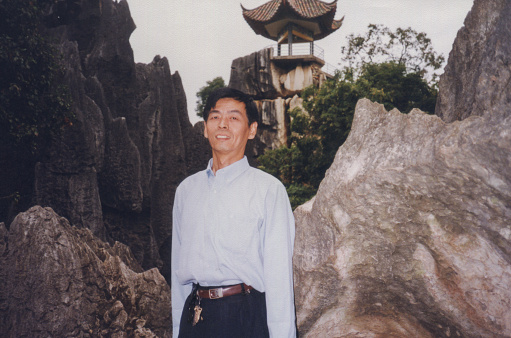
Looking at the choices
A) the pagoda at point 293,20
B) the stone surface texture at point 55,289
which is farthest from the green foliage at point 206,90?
the stone surface texture at point 55,289

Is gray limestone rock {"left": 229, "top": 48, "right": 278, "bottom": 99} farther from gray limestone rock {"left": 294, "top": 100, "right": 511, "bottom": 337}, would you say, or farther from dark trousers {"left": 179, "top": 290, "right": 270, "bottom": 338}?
dark trousers {"left": 179, "top": 290, "right": 270, "bottom": 338}

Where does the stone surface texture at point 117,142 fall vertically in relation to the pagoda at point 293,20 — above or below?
below

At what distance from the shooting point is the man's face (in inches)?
86.4

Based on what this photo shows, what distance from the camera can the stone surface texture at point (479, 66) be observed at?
93.3 inches

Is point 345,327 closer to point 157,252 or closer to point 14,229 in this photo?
point 14,229

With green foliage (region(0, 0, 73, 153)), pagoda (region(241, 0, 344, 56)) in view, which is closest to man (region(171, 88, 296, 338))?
green foliage (region(0, 0, 73, 153))

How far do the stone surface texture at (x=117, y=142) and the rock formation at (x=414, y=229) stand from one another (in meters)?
10.0

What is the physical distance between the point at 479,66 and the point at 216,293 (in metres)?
2.30

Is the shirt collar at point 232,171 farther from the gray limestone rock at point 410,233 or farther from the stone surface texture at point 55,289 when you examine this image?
the stone surface texture at point 55,289

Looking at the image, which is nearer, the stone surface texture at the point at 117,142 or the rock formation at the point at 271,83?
the stone surface texture at the point at 117,142

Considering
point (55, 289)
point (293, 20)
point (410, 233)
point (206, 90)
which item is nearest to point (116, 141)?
point (55, 289)

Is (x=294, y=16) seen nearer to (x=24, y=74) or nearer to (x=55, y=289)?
(x=24, y=74)

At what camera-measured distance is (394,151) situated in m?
2.12

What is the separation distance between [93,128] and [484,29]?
11.1 m
